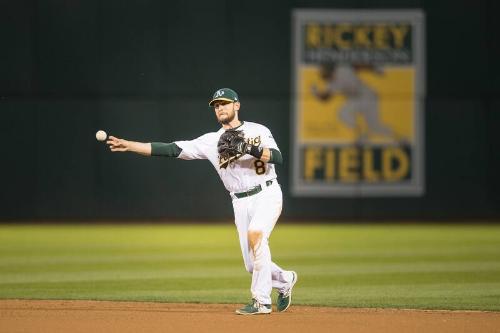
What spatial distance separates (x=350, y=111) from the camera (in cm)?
1956

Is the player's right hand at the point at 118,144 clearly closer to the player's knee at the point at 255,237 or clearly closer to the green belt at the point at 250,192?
the green belt at the point at 250,192

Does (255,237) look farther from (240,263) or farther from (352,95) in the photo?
(352,95)

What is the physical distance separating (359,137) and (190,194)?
328 centimetres

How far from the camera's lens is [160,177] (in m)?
19.3

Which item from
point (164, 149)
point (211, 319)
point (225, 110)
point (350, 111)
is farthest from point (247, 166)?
point (350, 111)

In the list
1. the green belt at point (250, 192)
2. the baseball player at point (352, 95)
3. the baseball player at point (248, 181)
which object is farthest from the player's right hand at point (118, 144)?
the baseball player at point (352, 95)

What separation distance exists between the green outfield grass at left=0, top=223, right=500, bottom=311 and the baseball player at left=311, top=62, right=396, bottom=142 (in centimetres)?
208

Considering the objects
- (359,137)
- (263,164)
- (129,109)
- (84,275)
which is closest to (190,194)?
(129,109)

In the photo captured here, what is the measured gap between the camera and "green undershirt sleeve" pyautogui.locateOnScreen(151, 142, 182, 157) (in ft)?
26.1

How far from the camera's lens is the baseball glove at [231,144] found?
7.59m

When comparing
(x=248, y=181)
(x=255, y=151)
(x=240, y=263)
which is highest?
(x=255, y=151)

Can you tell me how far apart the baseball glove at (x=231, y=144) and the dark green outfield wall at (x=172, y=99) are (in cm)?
1148

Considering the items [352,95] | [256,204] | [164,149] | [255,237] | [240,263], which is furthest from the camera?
[352,95]

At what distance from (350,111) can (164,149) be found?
1186 cm
